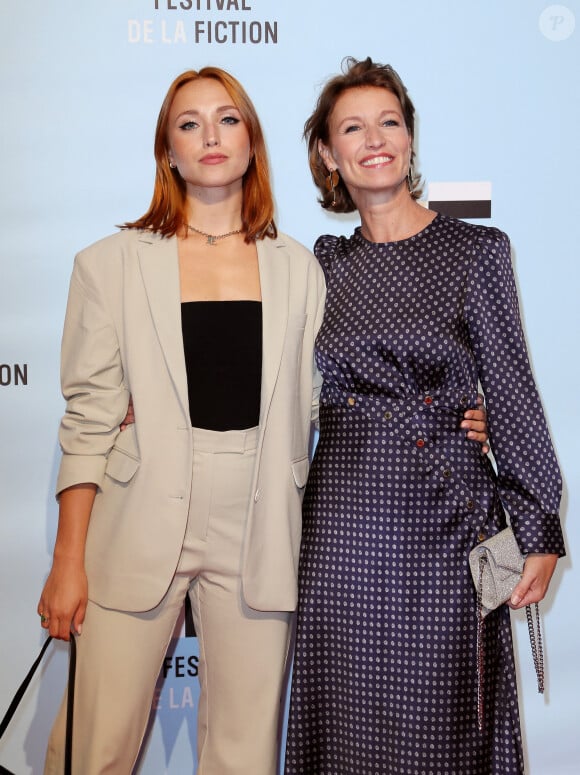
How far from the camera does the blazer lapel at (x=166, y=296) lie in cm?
190

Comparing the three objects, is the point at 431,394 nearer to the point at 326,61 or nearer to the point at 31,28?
the point at 326,61

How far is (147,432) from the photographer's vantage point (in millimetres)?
1907

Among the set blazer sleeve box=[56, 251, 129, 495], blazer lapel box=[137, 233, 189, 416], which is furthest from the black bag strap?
blazer lapel box=[137, 233, 189, 416]

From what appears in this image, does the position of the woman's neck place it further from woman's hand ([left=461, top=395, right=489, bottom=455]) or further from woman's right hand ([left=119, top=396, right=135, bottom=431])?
woman's hand ([left=461, top=395, right=489, bottom=455])

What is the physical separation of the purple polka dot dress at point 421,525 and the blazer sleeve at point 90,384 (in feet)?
1.51

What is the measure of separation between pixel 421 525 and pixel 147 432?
0.59 meters

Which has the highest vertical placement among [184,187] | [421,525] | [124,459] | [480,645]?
[184,187]

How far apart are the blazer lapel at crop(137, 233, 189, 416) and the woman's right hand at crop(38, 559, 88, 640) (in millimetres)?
418

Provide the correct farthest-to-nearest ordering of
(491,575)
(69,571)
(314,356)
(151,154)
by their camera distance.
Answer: (151,154), (314,356), (69,571), (491,575)

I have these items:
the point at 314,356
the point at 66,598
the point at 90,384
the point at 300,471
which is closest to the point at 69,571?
the point at 66,598

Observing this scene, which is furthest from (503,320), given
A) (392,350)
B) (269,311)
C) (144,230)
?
(144,230)

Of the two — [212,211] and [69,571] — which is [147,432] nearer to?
[69,571]

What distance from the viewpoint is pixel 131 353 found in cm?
192

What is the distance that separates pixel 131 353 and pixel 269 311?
1.00ft
